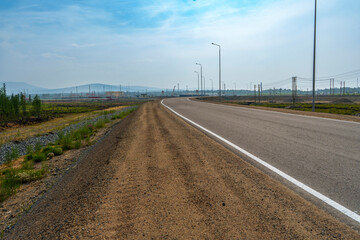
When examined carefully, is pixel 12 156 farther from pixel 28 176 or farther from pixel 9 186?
pixel 9 186

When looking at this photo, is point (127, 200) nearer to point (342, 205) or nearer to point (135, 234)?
point (135, 234)

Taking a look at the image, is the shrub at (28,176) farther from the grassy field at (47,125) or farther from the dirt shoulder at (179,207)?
the grassy field at (47,125)

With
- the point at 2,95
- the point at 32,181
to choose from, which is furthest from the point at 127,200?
the point at 2,95

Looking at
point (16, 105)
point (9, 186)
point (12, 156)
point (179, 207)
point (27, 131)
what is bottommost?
point (27, 131)

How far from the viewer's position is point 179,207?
12.4 ft

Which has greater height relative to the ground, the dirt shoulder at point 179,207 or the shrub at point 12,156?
the dirt shoulder at point 179,207

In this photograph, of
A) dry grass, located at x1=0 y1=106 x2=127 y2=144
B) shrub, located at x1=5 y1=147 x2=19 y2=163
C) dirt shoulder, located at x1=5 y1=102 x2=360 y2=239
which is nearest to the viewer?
dirt shoulder, located at x1=5 y1=102 x2=360 y2=239

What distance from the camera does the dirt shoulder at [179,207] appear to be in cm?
312

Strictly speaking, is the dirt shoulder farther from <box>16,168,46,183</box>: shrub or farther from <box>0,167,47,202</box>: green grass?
<box>16,168,46,183</box>: shrub

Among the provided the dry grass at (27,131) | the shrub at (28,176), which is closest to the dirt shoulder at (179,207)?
the shrub at (28,176)

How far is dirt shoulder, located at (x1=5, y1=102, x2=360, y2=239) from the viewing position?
10.2 ft

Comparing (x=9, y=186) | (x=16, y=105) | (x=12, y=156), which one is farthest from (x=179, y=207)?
(x=16, y=105)

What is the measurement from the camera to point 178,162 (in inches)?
245

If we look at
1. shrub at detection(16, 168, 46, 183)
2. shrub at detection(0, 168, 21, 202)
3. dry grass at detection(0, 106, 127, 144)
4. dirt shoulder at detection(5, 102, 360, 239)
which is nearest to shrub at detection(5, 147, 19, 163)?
shrub at detection(0, 168, 21, 202)
